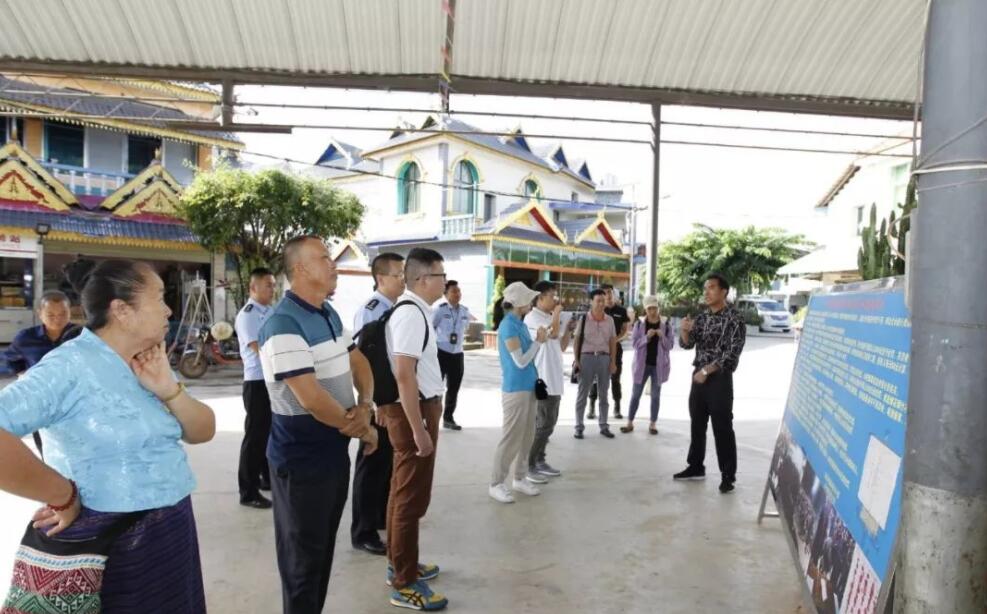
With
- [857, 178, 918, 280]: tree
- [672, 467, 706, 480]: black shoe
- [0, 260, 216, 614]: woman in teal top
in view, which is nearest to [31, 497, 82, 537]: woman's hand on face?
[0, 260, 216, 614]: woman in teal top

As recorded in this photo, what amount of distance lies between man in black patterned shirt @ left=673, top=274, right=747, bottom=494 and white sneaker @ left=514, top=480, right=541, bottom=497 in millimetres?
1384

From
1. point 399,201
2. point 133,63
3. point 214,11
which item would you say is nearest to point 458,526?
point 214,11

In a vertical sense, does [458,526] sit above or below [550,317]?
below

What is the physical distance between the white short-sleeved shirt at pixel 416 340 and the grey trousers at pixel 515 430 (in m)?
1.11

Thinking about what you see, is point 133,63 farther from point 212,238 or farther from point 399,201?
point 399,201

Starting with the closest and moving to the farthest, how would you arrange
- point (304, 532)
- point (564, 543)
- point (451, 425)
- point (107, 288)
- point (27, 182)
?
point (107, 288), point (304, 532), point (564, 543), point (451, 425), point (27, 182)

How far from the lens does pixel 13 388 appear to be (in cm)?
143

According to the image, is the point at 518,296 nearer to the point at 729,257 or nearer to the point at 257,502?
the point at 257,502

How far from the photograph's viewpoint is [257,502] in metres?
4.24

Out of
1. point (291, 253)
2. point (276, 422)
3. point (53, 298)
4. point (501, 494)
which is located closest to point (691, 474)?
point (501, 494)

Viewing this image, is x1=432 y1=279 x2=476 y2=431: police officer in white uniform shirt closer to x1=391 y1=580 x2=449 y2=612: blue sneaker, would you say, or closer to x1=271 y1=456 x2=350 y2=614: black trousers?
x1=391 y1=580 x2=449 y2=612: blue sneaker

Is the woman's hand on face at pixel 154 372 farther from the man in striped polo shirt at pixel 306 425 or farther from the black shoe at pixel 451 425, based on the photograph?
the black shoe at pixel 451 425

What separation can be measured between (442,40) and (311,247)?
247cm

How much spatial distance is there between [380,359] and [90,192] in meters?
13.8
